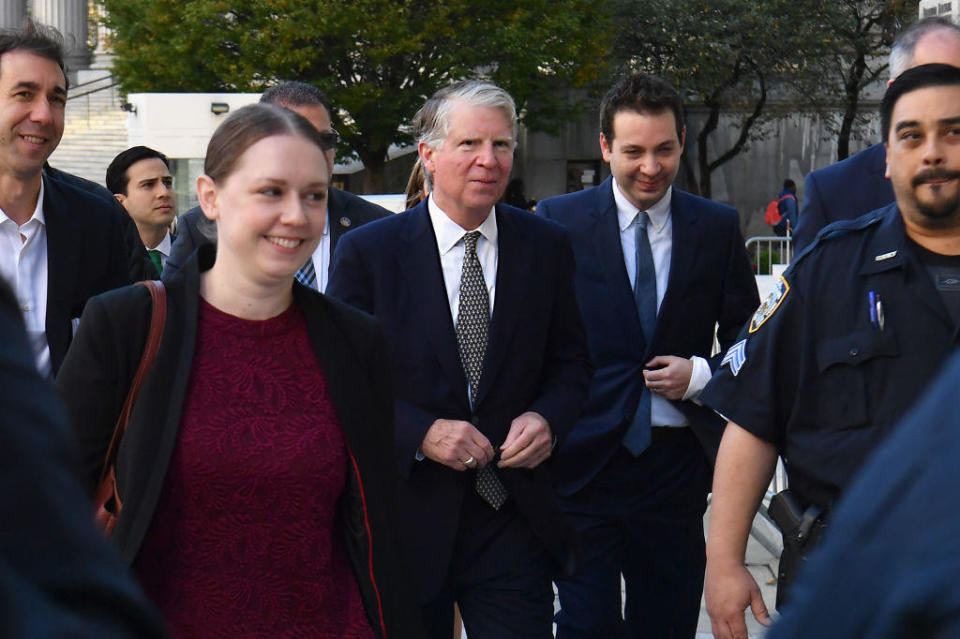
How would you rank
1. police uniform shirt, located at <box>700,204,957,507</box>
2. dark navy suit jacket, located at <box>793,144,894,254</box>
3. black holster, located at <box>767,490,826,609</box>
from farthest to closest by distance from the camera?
dark navy suit jacket, located at <box>793,144,894,254</box>, black holster, located at <box>767,490,826,609</box>, police uniform shirt, located at <box>700,204,957,507</box>

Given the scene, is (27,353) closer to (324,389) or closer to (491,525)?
(324,389)

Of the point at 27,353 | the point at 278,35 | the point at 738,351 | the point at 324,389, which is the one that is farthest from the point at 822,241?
the point at 278,35

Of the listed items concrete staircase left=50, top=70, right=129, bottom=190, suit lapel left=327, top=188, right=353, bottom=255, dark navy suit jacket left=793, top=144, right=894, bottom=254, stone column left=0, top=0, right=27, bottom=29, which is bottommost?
concrete staircase left=50, top=70, right=129, bottom=190

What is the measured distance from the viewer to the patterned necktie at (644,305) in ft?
16.8

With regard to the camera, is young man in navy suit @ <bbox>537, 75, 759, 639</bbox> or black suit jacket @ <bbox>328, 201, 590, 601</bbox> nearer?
black suit jacket @ <bbox>328, 201, 590, 601</bbox>

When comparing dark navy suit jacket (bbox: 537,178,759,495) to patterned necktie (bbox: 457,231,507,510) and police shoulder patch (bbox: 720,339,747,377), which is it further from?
police shoulder patch (bbox: 720,339,747,377)

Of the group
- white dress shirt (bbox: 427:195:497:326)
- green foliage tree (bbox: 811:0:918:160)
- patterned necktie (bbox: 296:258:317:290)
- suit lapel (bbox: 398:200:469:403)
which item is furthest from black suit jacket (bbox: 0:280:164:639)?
green foliage tree (bbox: 811:0:918:160)

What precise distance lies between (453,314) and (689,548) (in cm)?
145

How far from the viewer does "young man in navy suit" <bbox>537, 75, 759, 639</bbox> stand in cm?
511

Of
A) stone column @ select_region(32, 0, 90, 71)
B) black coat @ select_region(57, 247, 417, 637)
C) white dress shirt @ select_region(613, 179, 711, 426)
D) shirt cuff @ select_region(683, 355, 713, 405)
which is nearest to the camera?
black coat @ select_region(57, 247, 417, 637)

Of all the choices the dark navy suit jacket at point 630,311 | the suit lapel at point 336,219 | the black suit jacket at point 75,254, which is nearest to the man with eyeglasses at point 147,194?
the suit lapel at point 336,219

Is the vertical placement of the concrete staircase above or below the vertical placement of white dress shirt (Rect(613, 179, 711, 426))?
below

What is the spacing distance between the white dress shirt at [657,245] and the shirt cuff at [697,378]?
6 cm

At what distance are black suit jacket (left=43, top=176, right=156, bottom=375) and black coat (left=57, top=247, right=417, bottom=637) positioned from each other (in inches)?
46.5
